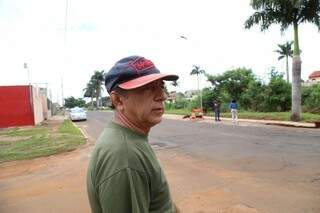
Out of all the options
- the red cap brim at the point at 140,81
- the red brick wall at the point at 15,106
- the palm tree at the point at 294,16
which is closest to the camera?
the red cap brim at the point at 140,81

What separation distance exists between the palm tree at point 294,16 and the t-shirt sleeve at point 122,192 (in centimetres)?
2425

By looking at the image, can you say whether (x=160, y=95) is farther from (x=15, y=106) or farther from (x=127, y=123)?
(x=15, y=106)

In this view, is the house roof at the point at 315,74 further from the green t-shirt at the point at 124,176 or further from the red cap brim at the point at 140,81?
the green t-shirt at the point at 124,176

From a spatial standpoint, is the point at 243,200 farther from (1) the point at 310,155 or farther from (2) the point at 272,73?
(2) the point at 272,73

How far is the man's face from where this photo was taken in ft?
6.92

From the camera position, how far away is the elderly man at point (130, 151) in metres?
1.76

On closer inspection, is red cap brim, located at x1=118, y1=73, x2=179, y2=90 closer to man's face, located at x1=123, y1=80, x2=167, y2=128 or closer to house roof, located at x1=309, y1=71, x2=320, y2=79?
man's face, located at x1=123, y1=80, x2=167, y2=128

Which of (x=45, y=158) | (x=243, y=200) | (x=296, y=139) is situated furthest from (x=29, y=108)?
(x=243, y=200)

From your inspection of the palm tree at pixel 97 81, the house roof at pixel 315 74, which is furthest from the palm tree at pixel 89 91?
the house roof at pixel 315 74

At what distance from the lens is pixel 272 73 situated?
38594 millimetres

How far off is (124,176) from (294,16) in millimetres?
25405

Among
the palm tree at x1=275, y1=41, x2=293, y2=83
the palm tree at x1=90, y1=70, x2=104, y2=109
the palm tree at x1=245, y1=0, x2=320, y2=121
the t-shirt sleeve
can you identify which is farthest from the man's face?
the palm tree at x1=90, y1=70, x2=104, y2=109

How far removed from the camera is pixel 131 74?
205cm

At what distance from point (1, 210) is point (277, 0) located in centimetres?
2161
